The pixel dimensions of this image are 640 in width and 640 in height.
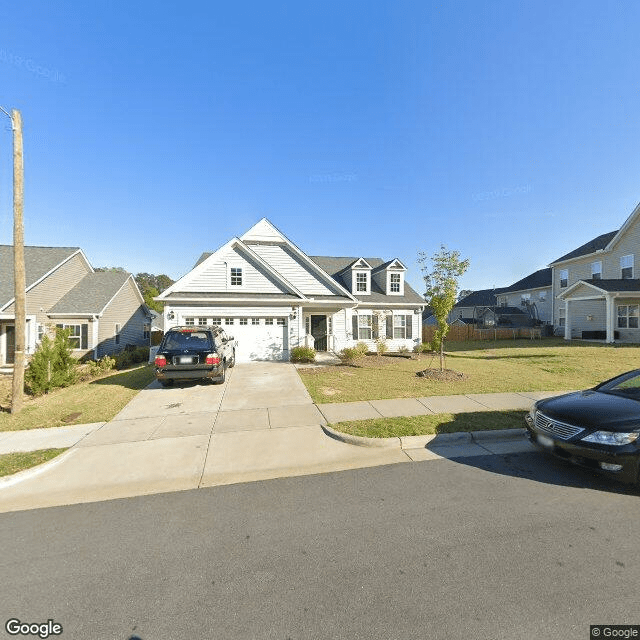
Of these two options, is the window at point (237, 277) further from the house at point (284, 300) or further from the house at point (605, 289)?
the house at point (605, 289)

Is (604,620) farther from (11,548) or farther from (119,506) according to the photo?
(11,548)

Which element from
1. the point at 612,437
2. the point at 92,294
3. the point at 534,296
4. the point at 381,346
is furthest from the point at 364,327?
the point at 534,296

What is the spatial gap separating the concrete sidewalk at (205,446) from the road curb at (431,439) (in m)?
0.06

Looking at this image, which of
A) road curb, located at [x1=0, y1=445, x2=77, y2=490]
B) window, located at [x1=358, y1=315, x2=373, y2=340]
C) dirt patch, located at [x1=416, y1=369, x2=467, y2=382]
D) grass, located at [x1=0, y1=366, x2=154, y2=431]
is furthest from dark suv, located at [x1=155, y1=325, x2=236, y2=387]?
window, located at [x1=358, y1=315, x2=373, y2=340]

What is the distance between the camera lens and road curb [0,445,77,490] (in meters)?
4.49

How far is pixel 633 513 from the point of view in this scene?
3.56 m

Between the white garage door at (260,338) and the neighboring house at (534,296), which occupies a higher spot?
the neighboring house at (534,296)

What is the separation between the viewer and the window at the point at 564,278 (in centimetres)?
3005

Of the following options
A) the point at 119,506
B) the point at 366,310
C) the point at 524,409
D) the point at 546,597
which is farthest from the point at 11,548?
the point at 366,310

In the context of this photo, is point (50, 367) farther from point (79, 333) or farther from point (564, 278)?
point (564, 278)

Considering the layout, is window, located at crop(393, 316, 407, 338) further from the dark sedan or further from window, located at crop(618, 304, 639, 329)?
window, located at crop(618, 304, 639, 329)

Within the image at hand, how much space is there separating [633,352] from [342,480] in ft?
70.4

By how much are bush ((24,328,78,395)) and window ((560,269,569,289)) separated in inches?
1502

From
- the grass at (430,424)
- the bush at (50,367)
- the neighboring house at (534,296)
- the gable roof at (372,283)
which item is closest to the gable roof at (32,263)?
the bush at (50,367)
